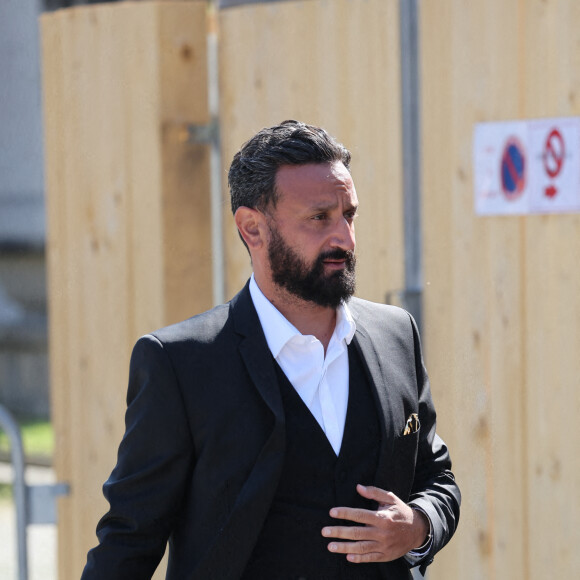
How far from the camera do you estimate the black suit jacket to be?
7.11 ft

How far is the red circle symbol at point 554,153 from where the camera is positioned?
12.0 feet

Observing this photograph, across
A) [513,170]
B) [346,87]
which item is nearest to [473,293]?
[513,170]

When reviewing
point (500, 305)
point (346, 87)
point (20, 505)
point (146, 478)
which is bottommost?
point (20, 505)

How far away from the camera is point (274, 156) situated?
7.46 ft

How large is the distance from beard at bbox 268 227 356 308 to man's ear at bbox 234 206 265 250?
40mm

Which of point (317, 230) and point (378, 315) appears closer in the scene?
point (317, 230)

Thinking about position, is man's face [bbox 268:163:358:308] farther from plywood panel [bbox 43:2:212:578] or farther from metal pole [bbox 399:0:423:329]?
plywood panel [bbox 43:2:212:578]

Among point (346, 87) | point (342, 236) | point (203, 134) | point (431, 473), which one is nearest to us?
point (342, 236)

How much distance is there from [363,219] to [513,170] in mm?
580

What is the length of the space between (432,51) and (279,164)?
1772mm

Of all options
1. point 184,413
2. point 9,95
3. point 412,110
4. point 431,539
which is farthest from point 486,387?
point 9,95

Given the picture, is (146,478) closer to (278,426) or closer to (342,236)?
(278,426)

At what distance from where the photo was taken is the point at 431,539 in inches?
90.8

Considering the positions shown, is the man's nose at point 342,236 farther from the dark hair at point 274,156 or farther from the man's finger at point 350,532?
the man's finger at point 350,532
